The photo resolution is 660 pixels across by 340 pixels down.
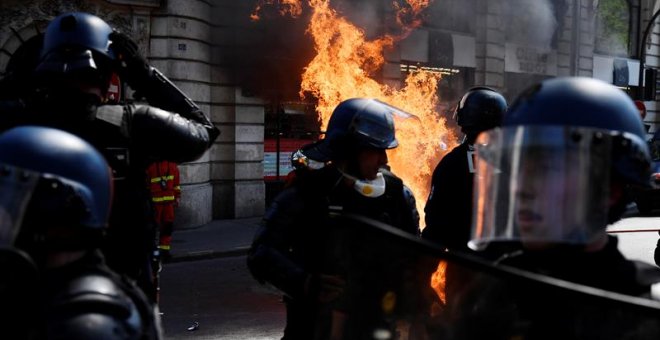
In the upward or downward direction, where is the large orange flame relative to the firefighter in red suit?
upward

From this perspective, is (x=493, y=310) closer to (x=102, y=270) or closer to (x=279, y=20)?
(x=102, y=270)

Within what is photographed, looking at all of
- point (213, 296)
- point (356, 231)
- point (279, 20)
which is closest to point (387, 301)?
point (356, 231)

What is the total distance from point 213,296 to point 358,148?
481cm

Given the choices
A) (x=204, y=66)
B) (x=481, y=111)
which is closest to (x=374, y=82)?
(x=204, y=66)

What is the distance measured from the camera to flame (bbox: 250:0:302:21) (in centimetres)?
1345

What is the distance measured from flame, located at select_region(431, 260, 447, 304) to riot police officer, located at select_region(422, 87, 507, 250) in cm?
262

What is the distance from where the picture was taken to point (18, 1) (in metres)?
11.3

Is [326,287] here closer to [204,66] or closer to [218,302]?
[218,302]

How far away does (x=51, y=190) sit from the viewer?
5.32 feet

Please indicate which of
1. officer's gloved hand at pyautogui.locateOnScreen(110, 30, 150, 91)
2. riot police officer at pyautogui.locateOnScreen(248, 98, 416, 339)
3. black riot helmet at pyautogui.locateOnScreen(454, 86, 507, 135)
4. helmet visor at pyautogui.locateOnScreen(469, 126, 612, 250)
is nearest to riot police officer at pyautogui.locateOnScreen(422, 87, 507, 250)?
black riot helmet at pyautogui.locateOnScreen(454, 86, 507, 135)

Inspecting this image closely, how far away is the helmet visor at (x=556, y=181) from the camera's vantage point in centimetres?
174

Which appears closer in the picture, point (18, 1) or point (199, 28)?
point (18, 1)

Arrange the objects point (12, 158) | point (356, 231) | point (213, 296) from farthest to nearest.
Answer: point (213, 296) < point (12, 158) < point (356, 231)

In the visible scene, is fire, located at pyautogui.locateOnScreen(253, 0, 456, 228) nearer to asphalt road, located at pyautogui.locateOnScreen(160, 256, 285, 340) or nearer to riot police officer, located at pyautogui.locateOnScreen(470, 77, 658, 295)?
asphalt road, located at pyautogui.locateOnScreen(160, 256, 285, 340)
